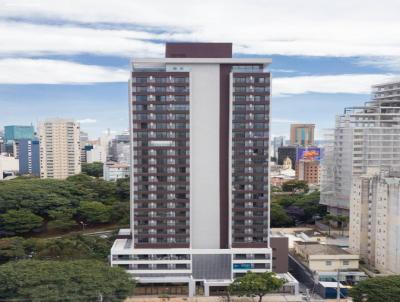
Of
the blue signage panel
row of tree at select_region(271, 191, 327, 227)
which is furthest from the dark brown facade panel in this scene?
row of tree at select_region(271, 191, 327, 227)

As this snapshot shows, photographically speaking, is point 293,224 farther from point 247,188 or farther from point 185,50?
point 185,50

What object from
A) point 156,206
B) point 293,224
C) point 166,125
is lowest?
point 293,224

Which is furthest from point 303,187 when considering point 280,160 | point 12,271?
point 280,160

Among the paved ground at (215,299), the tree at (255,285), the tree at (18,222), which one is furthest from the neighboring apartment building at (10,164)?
the tree at (255,285)

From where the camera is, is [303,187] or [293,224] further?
[303,187]

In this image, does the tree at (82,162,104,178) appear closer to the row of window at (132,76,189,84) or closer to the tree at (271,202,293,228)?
the tree at (271,202,293,228)

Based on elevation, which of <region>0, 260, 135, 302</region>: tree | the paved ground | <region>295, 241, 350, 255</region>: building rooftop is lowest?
the paved ground

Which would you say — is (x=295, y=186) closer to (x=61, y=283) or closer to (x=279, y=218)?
(x=279, y=218)
